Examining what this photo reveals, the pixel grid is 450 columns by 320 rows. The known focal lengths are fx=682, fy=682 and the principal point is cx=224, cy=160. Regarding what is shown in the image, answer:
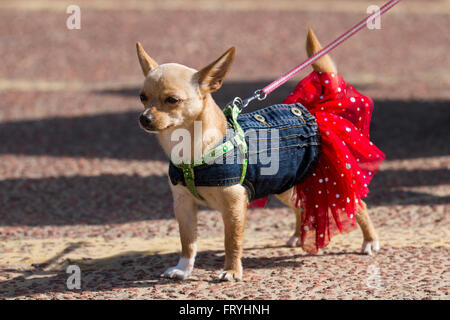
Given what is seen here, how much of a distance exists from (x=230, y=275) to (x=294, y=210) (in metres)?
1.10

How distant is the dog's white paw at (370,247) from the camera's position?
5.49 meters

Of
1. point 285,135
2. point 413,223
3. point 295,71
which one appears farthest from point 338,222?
point 413,223

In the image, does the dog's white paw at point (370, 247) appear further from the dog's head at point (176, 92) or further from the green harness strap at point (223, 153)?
the dog's head at point (176, 92)

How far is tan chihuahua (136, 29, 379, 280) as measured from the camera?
14.3 feet

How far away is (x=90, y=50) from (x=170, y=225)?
10.2 meters

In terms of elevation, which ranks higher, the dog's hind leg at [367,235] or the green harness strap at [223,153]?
the green harness strap at [223,153]

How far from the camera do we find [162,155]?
30.7ft

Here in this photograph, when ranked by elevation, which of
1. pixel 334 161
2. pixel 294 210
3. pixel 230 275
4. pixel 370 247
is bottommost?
pixel 230 275

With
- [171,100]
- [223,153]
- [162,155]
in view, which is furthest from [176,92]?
[162,155]

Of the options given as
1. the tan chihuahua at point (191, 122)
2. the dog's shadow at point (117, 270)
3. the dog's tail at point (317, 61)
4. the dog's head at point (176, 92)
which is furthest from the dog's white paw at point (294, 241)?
the dog's head at point (176, 92)

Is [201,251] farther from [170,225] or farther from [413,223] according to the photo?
[413,223]

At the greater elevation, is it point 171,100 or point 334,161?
point 171,100

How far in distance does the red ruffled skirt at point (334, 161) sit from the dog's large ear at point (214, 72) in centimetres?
102

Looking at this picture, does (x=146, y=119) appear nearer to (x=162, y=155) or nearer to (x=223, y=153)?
(x=223, y=153)
